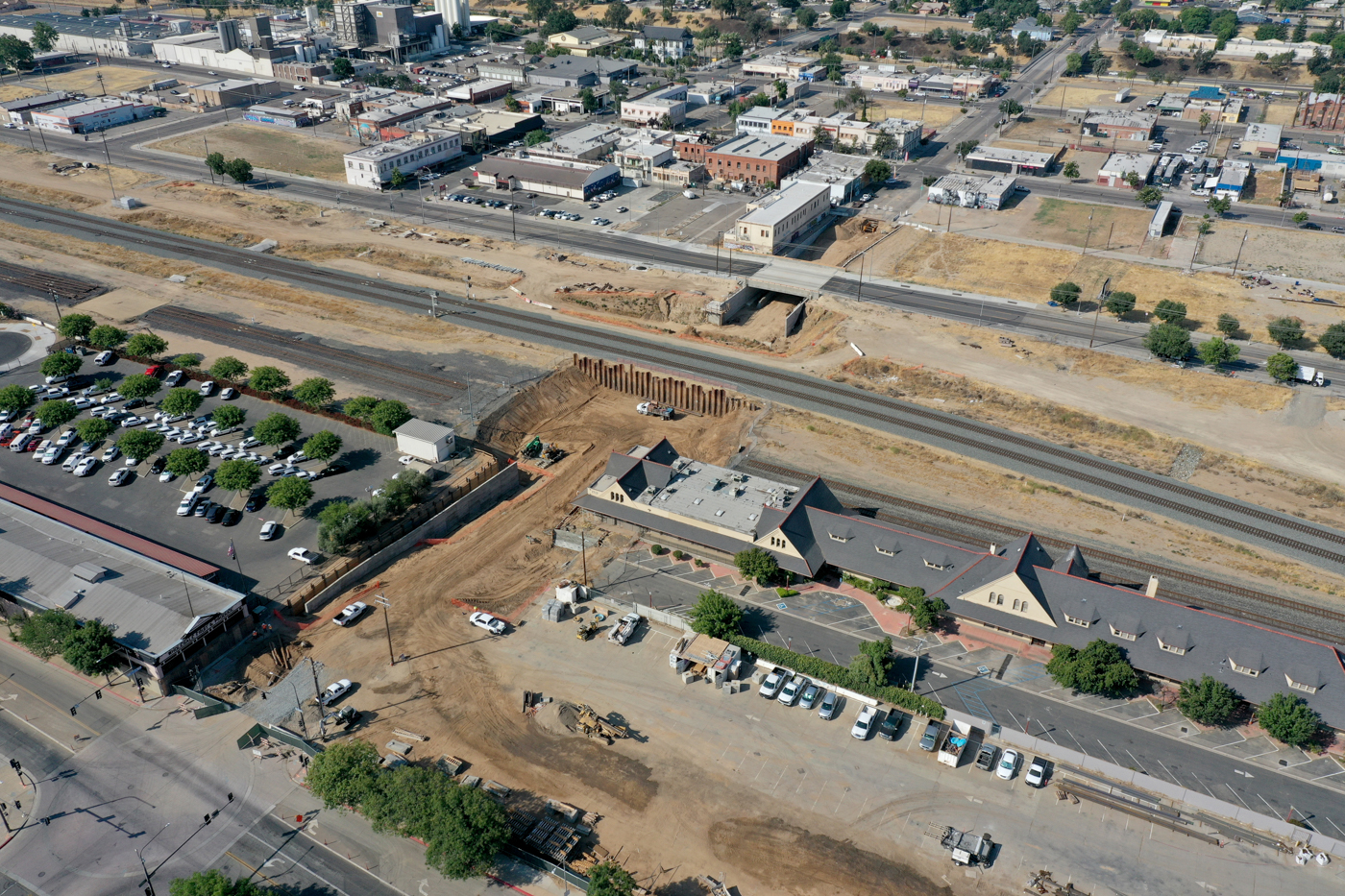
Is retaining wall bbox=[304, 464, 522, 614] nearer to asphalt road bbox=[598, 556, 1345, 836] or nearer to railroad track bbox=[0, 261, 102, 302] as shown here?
asphalt road bbox=[598, 556, 1345, 836]

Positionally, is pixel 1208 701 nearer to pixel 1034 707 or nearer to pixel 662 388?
pixel 1034 707

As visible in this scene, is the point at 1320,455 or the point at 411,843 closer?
the point at 411,843

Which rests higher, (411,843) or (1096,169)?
(1096,169)

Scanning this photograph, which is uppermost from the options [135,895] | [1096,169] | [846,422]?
[1096,169]

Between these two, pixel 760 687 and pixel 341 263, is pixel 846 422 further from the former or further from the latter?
pixel 341 263

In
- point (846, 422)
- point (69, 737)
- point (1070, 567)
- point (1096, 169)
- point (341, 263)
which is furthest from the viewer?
point (1096, 169)

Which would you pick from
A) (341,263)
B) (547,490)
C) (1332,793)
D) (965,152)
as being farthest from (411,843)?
(965,152)

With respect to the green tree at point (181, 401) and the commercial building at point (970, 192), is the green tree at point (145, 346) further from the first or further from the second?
the commercial building at point (970, 192)

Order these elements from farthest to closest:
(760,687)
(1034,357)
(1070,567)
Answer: (1034,357) < (1070,567) < (760,687)
